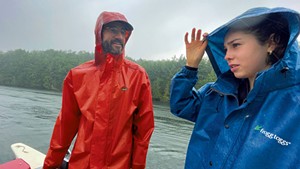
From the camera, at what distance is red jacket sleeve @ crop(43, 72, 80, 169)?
2.25 m

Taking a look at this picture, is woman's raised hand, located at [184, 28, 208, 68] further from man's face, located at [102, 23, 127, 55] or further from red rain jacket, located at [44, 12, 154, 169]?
man's face, located at [102, 23, 127, 55]

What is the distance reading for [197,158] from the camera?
155cm

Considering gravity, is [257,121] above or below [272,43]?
below

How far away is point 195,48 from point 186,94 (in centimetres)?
35

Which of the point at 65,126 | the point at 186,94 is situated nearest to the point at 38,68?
the point at 65,126

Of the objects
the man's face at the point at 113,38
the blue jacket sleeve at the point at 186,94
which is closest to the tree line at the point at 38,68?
the man's face at the point at 113,38

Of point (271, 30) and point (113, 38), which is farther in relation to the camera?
point (113, 38)

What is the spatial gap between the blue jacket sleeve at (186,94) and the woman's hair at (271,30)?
0.50 metres

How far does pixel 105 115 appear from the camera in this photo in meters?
2.06

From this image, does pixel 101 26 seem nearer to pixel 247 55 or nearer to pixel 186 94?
pixel 186 94

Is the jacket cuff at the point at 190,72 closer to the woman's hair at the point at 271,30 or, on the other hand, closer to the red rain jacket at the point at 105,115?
the woman's hair at the point at 271,30

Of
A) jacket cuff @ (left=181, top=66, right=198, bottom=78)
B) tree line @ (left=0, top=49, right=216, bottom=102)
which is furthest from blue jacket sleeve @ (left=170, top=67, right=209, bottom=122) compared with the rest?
tree line @ (left=0, top=49, right=216, bottom=102)

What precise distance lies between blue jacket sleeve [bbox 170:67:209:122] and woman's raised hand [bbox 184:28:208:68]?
73 millimetres

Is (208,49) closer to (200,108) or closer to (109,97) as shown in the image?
(200,108)
